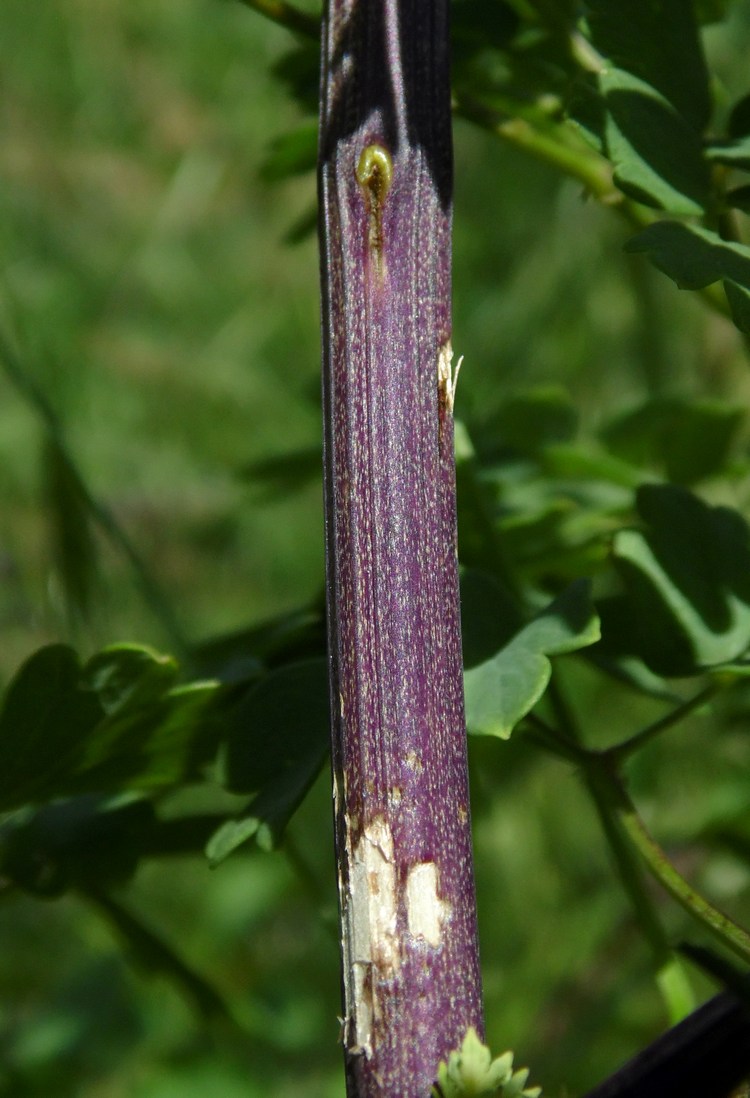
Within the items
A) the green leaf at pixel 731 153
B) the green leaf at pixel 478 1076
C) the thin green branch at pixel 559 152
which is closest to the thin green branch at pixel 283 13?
the thin green branch at pixel 559 152

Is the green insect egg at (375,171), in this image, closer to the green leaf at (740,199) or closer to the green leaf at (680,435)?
the green leaf at (740,199)

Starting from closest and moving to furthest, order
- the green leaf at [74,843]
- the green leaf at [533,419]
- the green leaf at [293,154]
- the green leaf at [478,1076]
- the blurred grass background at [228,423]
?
the green leaf at [478,1076] < the green leaf at [74,843] < the green leaf at [293,154] < the green leaf at [533,419] < the blurred grass background at [228,423]

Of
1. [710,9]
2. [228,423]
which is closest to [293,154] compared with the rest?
[710,9]

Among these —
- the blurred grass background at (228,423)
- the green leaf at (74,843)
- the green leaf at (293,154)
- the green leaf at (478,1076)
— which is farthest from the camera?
the blurred grass background at (228,423)

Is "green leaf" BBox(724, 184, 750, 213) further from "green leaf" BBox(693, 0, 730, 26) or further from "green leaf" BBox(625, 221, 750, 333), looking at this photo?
"green leaf" BBox(693, 0, 730, 26)

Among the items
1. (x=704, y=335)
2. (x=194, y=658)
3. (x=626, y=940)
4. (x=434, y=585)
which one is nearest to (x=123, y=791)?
(x=194, y=658)

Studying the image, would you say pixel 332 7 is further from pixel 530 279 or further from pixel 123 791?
pixel 530 279
